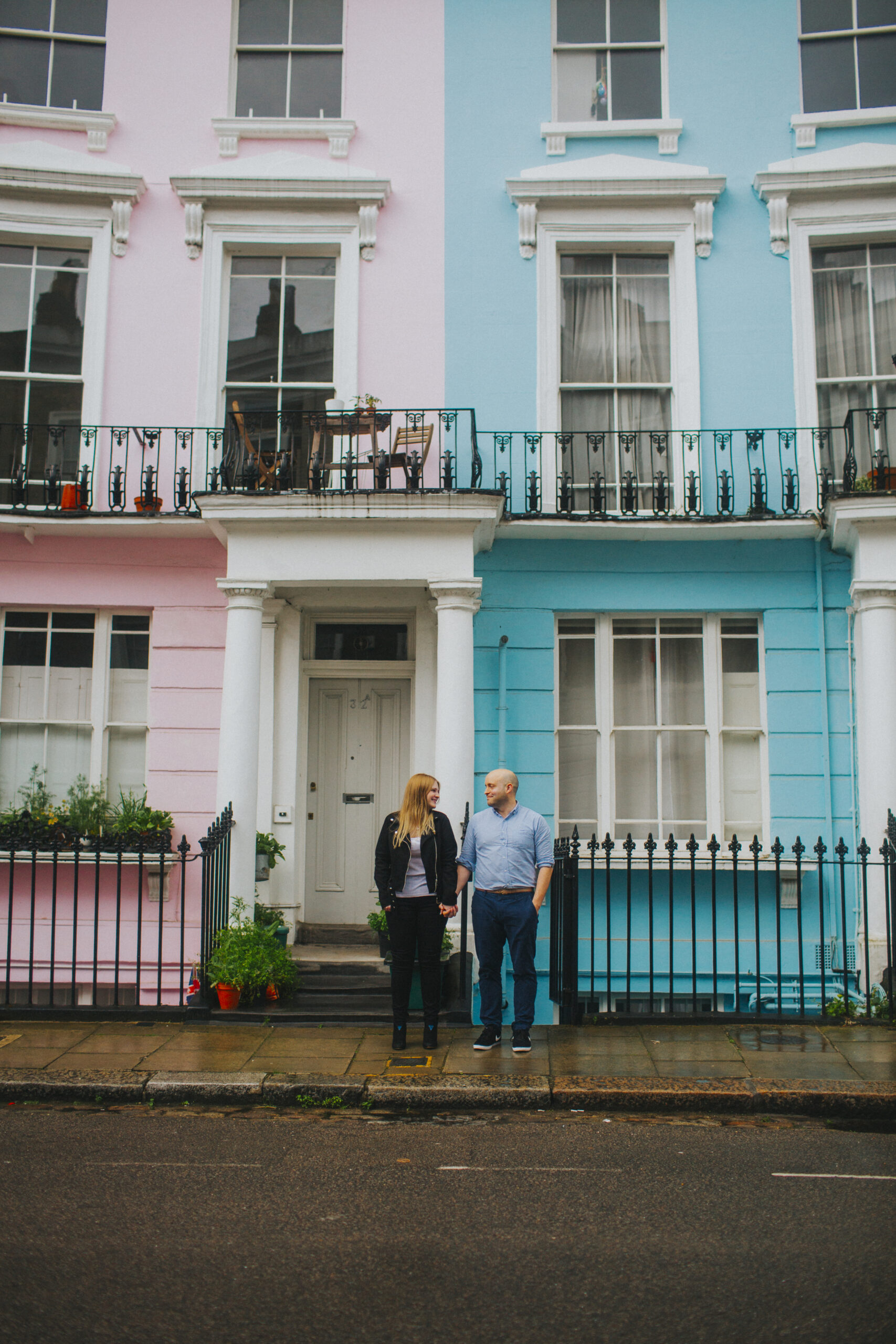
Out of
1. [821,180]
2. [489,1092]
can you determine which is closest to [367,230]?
[821,180]

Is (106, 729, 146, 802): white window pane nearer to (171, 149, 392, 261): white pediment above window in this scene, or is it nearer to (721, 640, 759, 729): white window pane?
(171, 149, 392, 261): white pediment above window

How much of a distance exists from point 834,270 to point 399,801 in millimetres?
6664

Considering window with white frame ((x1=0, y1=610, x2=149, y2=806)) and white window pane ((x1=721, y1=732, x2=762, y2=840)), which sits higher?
window with white frame ((x1=0, y1=610, x2=149, y2=806))

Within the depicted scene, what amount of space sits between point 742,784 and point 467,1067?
430 cm

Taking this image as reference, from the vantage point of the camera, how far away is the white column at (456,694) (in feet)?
27.8

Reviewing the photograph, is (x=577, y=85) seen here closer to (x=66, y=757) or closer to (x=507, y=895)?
(x=507, y=895)

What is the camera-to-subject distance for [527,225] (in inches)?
391

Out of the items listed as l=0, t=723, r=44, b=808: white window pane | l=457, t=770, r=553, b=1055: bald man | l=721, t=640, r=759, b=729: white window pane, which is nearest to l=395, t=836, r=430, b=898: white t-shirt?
l=457, t=770, r=553, b=1055: bald man

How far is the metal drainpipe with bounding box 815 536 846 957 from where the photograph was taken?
923 cm

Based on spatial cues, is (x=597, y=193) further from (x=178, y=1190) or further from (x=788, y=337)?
(x=178, y=1190)

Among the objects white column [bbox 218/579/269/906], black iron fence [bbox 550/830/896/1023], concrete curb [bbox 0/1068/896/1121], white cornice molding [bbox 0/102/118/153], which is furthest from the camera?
white cornice molding [bbox 0/102/118/153]

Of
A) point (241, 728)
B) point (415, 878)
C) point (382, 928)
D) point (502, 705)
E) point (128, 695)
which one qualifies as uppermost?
point (128, 695)

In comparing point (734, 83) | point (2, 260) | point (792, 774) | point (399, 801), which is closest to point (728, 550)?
point (792, 774)

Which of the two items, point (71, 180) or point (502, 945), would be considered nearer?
point (502, 945)
